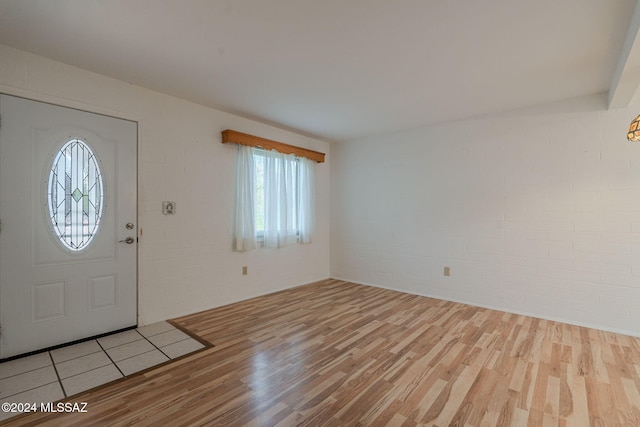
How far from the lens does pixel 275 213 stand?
4.33 meters

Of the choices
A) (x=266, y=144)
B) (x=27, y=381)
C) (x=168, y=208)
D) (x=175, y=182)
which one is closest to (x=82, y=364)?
(x=27, y=381)

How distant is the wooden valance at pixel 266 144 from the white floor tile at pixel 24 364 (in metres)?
2.73

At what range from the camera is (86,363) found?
2.30m

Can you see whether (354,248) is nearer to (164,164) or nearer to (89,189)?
(164,164)

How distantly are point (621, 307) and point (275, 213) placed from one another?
4.15 m

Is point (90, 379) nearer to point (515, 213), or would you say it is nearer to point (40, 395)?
point (40, 395)

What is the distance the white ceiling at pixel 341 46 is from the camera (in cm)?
186

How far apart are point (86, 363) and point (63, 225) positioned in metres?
1.22

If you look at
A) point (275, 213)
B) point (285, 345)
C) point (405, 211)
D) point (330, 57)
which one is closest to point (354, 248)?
point (405, 211)

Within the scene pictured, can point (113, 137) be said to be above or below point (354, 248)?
above

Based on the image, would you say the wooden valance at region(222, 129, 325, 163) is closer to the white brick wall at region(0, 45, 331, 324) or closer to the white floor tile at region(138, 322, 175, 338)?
the white brick wall at region(0, 45, 331, 324)

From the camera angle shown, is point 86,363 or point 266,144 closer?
point 86,363

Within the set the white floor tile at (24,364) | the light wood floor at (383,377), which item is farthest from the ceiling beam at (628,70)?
the white floor tile at (24,364)

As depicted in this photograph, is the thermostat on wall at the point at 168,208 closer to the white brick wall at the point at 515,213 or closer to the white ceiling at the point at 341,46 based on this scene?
the white ceiling at the point at 341,46
